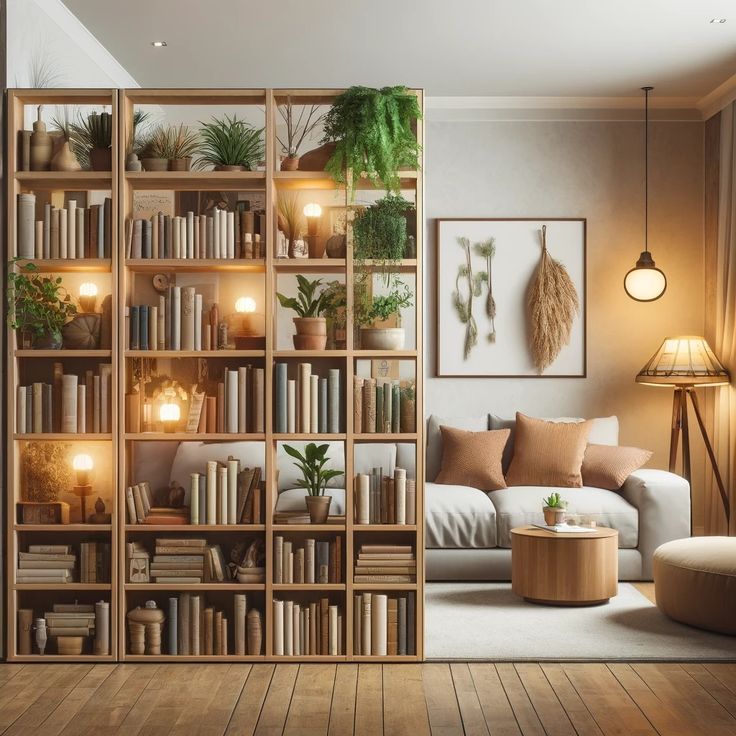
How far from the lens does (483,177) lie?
21.8ft

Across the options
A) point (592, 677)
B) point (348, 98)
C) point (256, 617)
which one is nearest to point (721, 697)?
point (592, 677)

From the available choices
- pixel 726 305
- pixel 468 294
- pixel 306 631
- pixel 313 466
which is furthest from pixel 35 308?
pixel 726 305

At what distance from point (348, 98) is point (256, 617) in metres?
2.27

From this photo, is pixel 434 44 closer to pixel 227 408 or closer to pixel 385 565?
pixel 227 408

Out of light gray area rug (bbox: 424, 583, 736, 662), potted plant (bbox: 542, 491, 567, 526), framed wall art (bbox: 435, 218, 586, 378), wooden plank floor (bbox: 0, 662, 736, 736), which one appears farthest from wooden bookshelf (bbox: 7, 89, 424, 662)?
framed wall art (bbox: 435, 218, 586, 378)

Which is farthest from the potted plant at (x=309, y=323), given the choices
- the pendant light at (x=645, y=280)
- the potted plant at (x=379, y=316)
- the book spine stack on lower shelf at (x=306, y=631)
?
the pendant light at (x=645, y=280)

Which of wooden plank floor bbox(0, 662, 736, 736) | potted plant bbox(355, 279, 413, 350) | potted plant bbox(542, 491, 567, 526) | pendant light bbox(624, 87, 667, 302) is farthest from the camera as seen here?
pendant light bbox(624, 87, 667, 302)

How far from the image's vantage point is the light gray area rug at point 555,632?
13.7ft

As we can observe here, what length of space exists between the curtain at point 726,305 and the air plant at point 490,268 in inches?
58.8

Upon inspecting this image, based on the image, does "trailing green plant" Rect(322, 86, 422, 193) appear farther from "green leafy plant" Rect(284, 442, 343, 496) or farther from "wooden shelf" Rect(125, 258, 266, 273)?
"green leafy plant" Rect(284, 442, 343, 496)

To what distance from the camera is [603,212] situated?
21.9 feet

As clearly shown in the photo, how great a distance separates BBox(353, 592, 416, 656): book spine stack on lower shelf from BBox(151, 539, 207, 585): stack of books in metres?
0.71

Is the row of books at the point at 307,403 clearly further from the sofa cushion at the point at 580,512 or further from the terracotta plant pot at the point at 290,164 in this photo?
the sofa cushion at the point at 580,512

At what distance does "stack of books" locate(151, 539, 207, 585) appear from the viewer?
4105mm
